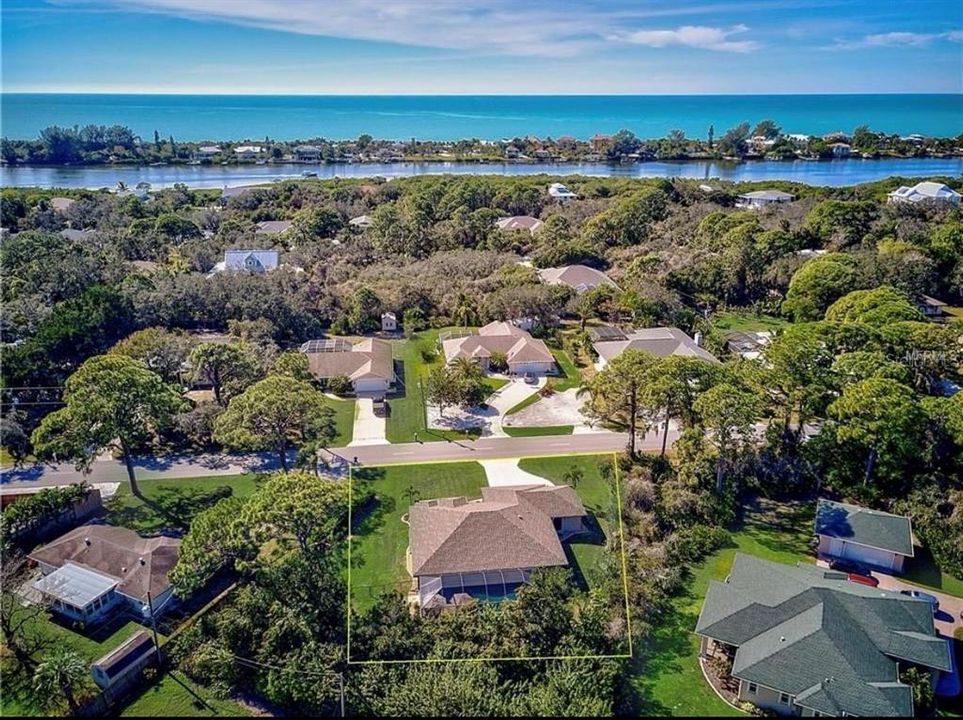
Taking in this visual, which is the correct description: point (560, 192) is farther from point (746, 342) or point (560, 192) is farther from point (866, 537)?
point (866, 537)

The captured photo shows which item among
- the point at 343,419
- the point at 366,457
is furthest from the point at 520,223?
the point at 366,457

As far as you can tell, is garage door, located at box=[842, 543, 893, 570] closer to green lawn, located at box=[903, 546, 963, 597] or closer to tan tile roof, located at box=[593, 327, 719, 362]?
green lawn, located at box=[903, 546, 963, 597]

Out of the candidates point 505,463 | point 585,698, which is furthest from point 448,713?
point 505,463

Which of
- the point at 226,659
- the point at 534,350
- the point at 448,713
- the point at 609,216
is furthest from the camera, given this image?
the point at 609,216

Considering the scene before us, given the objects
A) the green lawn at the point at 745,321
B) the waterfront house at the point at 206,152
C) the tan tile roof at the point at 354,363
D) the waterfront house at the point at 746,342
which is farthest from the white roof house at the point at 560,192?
the waterfront house at the point at 206,152

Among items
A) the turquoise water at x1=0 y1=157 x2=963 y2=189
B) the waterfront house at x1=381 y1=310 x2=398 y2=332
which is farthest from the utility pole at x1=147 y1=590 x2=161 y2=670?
the turquoise water at x1=0 y1=157 x2=963 y2=189

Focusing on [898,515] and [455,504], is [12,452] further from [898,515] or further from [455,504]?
[898,515]
